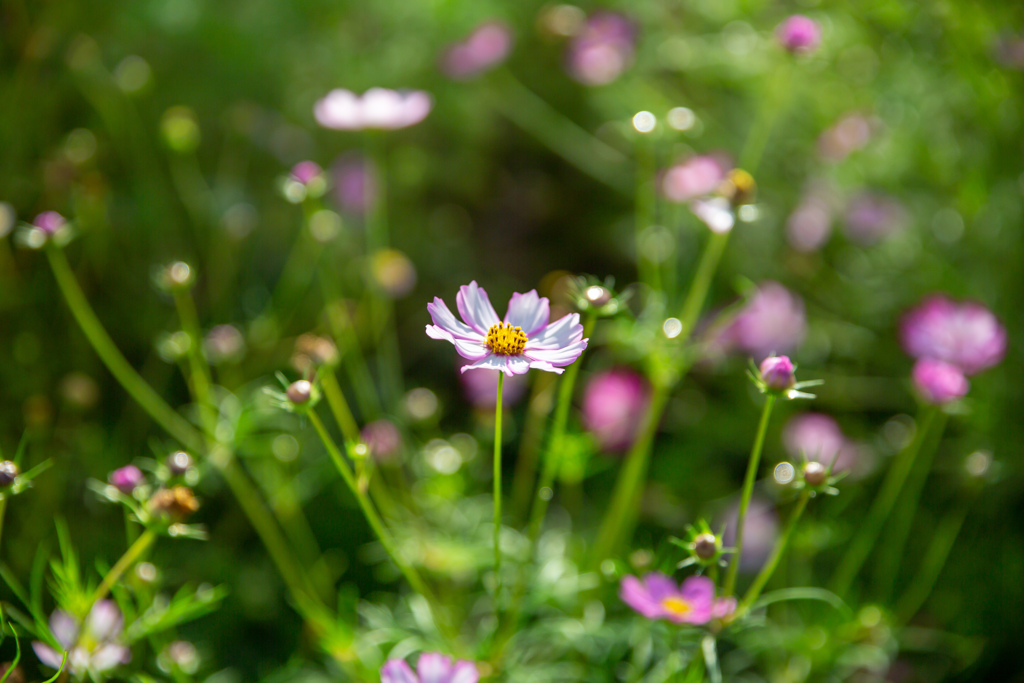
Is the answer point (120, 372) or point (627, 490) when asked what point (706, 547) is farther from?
point (120, 372)

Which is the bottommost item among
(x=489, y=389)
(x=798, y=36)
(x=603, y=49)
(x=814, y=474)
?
(x=489, y=389)

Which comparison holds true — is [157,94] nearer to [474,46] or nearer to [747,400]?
[474,46]

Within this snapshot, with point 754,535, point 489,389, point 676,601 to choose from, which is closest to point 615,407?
point 489,389

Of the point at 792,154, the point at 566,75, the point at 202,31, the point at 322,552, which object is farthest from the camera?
the point at 566,75

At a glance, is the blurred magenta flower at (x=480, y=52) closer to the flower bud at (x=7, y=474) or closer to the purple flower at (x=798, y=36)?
the purple flower at (x=798, y=36)

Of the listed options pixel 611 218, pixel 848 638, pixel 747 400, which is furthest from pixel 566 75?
pixel 848 638

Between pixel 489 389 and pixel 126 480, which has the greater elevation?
pixel 126 480

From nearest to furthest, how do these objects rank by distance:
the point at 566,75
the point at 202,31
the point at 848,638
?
the point at 848,638 < the point at 202,31 < the point at 566,75

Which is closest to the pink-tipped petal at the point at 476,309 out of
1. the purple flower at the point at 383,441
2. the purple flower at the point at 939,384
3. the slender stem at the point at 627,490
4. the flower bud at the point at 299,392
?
the flower bud at the point at 299,392
